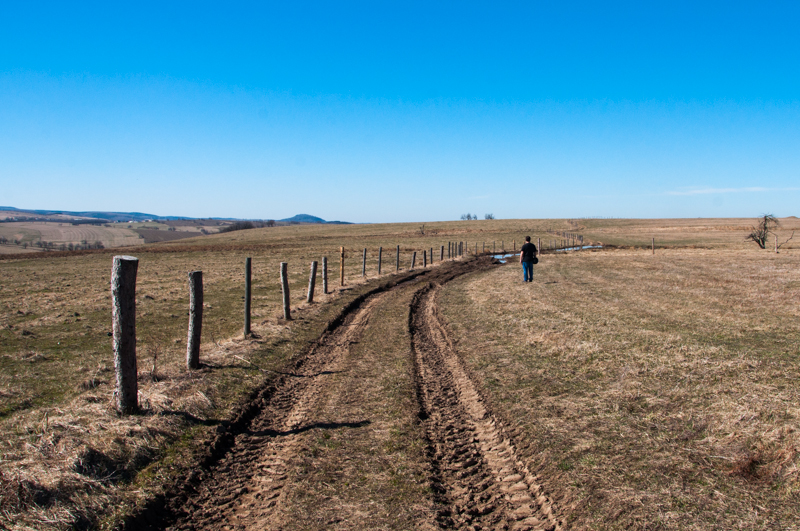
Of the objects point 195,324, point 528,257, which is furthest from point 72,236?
point 195,324

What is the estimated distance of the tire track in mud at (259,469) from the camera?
4.27m

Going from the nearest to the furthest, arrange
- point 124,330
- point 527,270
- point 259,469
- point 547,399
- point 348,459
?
1. point 259,469
2. point 348,459
3. point 124,330
4. point 547,399
5. point 527,270

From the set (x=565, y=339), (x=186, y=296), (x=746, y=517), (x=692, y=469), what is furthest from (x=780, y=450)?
(x=186, y=296)

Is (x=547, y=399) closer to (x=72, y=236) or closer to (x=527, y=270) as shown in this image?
(x=527, y=270)

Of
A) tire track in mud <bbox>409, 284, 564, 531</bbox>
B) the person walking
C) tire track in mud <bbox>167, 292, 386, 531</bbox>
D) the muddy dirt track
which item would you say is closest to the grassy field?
tire track in mud <bbox>409, 284, 564, 531</bbox>

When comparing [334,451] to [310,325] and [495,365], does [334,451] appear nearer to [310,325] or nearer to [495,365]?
[495,365]

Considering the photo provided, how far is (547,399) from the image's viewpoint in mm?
7062

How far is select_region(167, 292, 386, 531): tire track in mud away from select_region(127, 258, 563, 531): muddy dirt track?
1 centimetres

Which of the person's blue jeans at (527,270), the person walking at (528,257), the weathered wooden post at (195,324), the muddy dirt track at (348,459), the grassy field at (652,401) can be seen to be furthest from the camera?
the person's blue jeans at (527,270)

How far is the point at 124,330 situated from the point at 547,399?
581 cm

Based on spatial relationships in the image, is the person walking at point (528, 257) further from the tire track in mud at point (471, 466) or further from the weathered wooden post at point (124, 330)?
the weathered wooden post at point (124, 330)

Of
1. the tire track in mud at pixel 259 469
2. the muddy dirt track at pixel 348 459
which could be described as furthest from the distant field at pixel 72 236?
the tire track in mud at pixel 259 469

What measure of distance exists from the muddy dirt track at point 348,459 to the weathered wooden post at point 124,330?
1.38 m

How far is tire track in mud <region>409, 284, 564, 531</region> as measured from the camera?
4.22 meters
